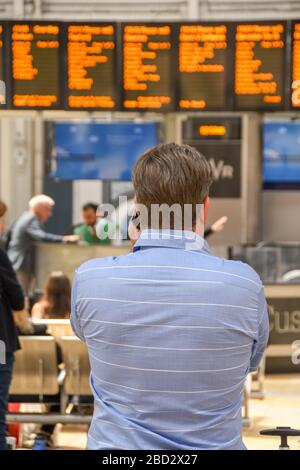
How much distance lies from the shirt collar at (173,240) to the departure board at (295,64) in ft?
18.3

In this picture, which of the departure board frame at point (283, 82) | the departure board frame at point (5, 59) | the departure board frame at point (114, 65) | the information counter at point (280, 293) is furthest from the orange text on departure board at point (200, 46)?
the information counter at point (280, 293)

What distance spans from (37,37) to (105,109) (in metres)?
0.78

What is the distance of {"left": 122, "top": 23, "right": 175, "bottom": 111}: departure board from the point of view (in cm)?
704

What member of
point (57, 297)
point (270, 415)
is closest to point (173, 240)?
point (57, 297)

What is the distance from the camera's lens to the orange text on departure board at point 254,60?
700 cm

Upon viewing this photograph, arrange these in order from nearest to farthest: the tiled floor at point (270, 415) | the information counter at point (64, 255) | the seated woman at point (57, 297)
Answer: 1. the tiled floor at point (270, 415)
2. the seated woman at point (57, 297)
3. the information counter at point (64, 255)

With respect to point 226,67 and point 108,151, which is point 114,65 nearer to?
point 226,67

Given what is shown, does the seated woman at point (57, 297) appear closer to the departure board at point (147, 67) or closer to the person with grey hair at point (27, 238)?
the departure board at point (147, 67)

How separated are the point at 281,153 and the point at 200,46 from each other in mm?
5196

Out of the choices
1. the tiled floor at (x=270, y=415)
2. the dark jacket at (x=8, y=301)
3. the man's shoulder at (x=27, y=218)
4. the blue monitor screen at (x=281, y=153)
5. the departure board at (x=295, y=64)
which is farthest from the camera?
the blue monitor screen at (x=281, y=153)

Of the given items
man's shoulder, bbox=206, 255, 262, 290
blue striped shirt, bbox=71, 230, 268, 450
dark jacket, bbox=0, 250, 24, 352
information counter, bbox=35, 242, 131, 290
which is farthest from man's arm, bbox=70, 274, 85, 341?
information counter, bbox=35, 242, 131, 290

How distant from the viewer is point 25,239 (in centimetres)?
870

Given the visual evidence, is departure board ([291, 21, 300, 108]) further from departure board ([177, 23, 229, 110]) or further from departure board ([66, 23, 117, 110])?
departure board ([66, 23, 117, 110])
